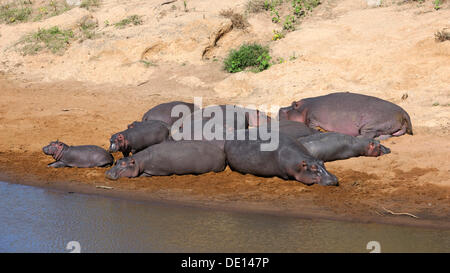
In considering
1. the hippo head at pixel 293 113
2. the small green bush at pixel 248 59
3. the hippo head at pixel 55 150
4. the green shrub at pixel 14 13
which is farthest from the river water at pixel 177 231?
the green shrub at pixel 14 13

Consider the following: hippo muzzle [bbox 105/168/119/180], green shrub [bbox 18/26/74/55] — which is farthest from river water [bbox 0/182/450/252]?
green shrub [bbox 18/26/74/55]

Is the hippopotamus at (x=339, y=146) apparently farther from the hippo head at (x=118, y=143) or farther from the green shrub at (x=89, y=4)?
the green shrub at (x=89, y=4)

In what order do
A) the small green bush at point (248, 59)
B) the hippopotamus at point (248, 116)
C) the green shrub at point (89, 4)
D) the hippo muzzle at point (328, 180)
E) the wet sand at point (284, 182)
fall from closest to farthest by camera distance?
the wet sand at point (284, 182) → the hippo muzzle at point (328, 180) → the hippopotamus at point (248, 116) → the small green bush at point (248, 59) → the green shrub at point (89, 4)

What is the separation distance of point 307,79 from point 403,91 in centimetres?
182

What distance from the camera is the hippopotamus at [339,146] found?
781 centimetres

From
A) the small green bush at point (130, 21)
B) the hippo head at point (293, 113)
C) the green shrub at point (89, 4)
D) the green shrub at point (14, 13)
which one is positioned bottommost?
the hippo head at point (293, 113)

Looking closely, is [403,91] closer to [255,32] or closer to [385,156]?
[385,156]

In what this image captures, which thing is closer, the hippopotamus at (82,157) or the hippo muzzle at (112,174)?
the hippo muzzle at (112,174)

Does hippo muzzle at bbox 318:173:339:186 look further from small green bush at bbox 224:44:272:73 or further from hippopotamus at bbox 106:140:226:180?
small green bush at bbox 224:44:272:73

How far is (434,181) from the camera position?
7027 mm

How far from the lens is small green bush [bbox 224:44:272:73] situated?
12.2m

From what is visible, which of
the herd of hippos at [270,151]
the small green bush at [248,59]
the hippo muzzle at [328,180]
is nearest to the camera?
the hippo muzzle at [328,180]
